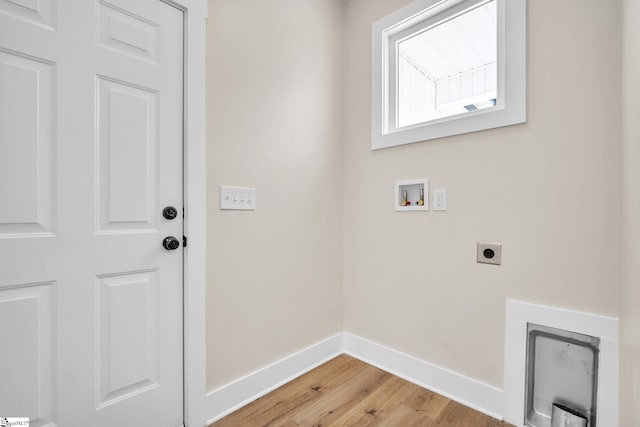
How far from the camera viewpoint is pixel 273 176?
1774 millimetres

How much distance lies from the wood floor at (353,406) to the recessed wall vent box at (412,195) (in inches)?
41.6

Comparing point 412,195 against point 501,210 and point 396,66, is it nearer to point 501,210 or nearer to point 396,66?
point 501,210

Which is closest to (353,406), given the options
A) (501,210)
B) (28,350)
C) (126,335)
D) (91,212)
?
(126,335)

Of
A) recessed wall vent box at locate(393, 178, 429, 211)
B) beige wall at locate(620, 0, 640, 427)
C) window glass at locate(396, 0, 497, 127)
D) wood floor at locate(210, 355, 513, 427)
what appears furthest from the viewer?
recessed wall vent box at locate(393, 178, 429, 211)

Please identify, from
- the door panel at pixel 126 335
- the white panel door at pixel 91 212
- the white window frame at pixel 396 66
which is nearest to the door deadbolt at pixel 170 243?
the white panel door at pixel 91 212

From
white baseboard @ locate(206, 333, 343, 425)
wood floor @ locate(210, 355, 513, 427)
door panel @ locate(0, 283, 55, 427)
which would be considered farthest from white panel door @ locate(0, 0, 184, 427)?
wood floor @ locate(210, 355, 513, 427)

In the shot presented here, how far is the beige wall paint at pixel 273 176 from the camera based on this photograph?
153 centimetres

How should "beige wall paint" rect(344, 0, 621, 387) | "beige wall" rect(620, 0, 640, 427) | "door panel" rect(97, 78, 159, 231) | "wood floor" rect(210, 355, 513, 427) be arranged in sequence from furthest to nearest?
1. "wood floor" rect(210, 355, 513, 427)
2. "beige wall paint" rect(344, 0, 621, 387)
3. "door panel" rect(97, 78, 159, 231)
4. "beige wall" rect(620, 0, 640, 427)

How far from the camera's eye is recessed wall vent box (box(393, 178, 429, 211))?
1.80 m

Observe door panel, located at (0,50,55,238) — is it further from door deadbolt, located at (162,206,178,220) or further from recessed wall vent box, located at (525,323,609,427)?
recessed wall vent box, located at (525,323,609,427)

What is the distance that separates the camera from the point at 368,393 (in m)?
1.71

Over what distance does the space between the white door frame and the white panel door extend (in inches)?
1.5

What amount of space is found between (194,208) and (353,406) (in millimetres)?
1300

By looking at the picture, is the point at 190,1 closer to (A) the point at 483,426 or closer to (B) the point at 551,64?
(B) the point at 551,64
